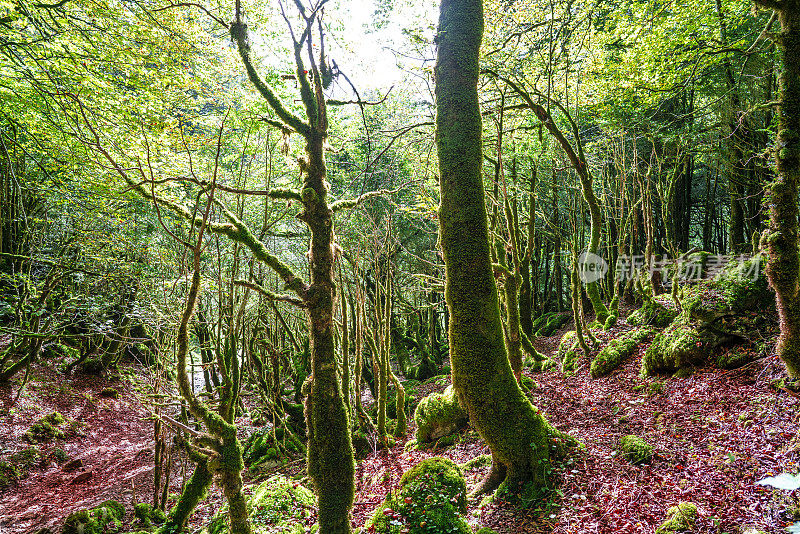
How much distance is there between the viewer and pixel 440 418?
7.36m

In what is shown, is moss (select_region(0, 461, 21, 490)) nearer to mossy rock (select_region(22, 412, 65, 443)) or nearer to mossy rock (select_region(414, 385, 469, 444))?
mossy rock (select_region(22, 412, 65, 443))

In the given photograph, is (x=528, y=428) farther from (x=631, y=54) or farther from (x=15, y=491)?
(x=15, y=491)

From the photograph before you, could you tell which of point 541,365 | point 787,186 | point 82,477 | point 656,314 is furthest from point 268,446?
point 787,186

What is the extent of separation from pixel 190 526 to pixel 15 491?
18.0 feet

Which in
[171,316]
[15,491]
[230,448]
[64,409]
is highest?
[171,316]

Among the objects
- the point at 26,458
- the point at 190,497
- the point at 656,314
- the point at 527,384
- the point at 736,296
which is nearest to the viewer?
the point at 190,497

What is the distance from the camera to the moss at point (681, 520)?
3186mm

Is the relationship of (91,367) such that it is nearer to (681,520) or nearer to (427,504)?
(427,504)

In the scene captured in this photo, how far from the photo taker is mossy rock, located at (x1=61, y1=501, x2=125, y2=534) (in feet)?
20.8

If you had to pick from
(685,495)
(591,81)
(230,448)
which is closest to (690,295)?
(685,495)

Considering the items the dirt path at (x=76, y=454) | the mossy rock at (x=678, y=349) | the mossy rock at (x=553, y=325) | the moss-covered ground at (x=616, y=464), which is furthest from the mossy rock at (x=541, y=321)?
the dirt path at (x=76, y=454)

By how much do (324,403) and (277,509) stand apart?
2.54m

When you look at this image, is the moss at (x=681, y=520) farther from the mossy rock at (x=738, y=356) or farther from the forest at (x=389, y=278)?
the mossy rock at (x=738, y=356)

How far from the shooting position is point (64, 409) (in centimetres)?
1256
